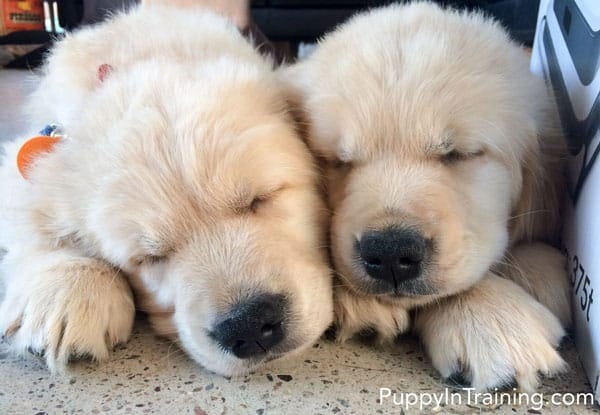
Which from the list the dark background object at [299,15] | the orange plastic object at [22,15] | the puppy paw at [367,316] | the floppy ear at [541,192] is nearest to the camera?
the puppy paw at [367,316]

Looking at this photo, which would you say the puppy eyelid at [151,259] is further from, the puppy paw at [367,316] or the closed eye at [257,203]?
the puppy paw at [367,316]

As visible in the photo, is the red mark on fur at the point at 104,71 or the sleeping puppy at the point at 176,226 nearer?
the sleeping puppy at the point at 176,226

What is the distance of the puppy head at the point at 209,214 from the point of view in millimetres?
1596

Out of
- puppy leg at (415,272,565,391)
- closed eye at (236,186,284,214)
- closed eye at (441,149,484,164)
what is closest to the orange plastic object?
closed eye at (236,186,284,214)

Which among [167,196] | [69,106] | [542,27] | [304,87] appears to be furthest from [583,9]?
[69,106]

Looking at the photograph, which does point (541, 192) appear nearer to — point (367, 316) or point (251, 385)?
point (367, 316)

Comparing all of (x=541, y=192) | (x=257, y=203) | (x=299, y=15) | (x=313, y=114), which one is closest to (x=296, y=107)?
(x=313, y=114)

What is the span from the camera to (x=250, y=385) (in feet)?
5.36

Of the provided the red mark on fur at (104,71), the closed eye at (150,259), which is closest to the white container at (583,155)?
the closed eye at (150,259)

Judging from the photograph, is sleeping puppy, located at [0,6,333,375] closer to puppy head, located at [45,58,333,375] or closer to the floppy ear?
puppy head, located at [45,58,333,375]

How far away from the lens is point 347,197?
1880mm

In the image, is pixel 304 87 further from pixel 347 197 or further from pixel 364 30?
pixel 347 197

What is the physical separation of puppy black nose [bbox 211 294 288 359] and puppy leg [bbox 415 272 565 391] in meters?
0.43

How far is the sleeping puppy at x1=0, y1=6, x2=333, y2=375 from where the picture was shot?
5.31 ft
